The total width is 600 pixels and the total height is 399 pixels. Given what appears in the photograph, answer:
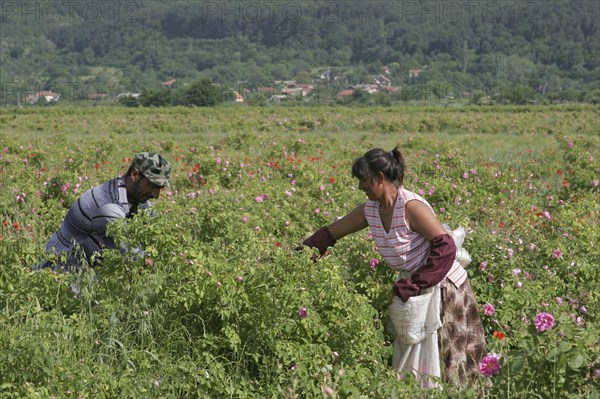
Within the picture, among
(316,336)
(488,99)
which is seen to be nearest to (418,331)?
(316,336)

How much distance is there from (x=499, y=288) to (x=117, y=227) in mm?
2272

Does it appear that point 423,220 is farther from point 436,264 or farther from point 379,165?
point 379,165

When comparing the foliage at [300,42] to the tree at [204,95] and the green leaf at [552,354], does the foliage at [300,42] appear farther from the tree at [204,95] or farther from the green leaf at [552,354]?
the green leaf at [552,354]

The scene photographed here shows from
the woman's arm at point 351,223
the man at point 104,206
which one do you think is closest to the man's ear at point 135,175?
the man at point 104,206

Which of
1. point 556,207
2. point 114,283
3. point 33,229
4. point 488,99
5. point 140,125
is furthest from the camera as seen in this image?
point 488,99

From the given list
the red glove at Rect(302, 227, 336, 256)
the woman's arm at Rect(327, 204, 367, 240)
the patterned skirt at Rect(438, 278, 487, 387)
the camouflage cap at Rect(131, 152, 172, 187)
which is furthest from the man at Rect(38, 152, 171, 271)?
the patterned skirt at Rect(438, 278, 487, 387)

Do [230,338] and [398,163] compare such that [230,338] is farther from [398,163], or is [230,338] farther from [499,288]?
[499,288]

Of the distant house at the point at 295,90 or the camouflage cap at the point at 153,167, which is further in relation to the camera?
the distant house at the point at 295,90

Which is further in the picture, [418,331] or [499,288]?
[499,288]

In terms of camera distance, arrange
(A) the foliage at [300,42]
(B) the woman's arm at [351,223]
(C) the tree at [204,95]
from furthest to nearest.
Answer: (A) the foliage at [300,42]
(C) the tree at [204,95]
(B) the woman's arm at [351,223]

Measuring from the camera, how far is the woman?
3742 millimetres

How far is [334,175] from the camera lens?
28.8 feet

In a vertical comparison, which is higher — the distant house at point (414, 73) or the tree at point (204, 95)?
the tree at point (204, 95)

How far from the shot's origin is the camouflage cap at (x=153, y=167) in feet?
14.6
